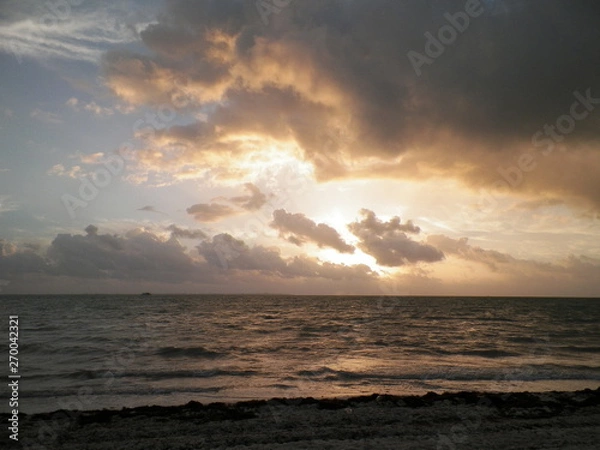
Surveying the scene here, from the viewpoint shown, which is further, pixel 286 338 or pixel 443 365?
pixel 286 338

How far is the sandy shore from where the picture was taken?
9.08 metres

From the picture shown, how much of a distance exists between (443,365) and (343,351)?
7371 millimetres

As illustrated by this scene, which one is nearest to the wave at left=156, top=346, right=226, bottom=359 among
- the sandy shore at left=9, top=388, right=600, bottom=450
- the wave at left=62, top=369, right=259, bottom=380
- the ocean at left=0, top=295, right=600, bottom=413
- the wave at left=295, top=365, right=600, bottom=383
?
the ocean at left=0, top=295, right=600, bottom=413

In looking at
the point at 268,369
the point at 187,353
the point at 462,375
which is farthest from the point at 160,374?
the point at 462,375

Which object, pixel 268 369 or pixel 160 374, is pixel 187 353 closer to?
pixel 160 374

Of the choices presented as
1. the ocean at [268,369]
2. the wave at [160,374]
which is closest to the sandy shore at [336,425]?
the ocean at [268,369]

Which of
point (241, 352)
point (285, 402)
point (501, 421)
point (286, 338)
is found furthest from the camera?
point (286, 338)

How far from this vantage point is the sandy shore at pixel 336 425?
908 cm

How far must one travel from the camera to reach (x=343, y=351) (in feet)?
89.8

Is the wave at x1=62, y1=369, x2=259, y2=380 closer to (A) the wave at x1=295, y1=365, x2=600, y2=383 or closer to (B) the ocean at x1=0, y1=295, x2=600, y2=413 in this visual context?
(B) the ocean at x1=0, y1=295, x2=600, y2=413

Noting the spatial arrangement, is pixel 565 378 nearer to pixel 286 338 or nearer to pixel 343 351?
pixel 343 351

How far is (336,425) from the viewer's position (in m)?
10.2

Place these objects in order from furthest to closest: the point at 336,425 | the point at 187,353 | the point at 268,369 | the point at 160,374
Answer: the point at 187,353
the point at 268,369
the point at 160,374
the point at 336,425

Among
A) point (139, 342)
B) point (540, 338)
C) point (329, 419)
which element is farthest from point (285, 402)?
point (540, 338)
